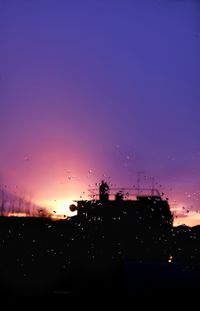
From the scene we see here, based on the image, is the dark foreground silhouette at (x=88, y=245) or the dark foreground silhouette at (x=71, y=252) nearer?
the dark foreground silhouette at (x=71, y=252)

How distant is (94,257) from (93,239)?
2824 mm

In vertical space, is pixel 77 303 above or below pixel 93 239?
below

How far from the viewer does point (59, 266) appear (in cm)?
2541

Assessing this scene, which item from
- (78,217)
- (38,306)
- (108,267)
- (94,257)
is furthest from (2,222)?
(38,306)

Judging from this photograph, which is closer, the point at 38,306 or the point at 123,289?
the point at 123,289

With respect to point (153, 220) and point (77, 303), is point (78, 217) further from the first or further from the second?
point (77, 303)

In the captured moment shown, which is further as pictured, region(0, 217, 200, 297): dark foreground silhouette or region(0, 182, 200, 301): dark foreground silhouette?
region(0, 182, 200, 301): dark foreground silhouette

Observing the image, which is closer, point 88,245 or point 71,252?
point 71,252

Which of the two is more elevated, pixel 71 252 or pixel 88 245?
pixel 88 245

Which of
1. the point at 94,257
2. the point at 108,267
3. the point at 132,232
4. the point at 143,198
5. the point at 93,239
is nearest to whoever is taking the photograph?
the point at 108,267

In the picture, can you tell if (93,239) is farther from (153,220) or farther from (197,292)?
(197,292)

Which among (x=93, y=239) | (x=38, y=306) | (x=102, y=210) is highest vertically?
(x=102, y=210)

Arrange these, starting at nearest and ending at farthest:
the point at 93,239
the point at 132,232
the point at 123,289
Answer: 1. the point at 123,289
2. the point at 93,239
3. the point at 132,232

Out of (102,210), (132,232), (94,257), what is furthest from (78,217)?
(94,257)
